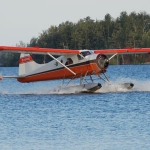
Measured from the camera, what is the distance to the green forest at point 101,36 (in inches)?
3438

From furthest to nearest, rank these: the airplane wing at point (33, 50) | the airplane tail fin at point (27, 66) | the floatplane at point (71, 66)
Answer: the airplane tail fin at point (27, 66)
the airplane wing at point (33, 50)
the floatplane at point (71, 66)

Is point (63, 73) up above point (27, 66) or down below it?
below

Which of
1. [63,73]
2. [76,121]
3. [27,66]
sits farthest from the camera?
[27,66]

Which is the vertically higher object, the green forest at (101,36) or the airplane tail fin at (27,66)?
the green forest at (101,36)

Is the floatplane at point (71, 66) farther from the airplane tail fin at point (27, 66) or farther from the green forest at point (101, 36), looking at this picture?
the green forest at point (101, 36)

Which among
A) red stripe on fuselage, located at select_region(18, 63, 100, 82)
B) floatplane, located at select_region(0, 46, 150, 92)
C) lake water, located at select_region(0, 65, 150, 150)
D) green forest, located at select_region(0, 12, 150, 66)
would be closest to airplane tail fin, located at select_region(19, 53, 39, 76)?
floatplane, located at select_region(0, 46, 150, 92)

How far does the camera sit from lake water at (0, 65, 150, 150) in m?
15.6

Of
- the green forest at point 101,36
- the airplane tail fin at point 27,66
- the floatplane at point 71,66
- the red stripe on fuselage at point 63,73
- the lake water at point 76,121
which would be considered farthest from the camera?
the green forest at point 101,36

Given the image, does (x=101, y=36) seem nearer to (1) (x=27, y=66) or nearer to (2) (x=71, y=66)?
(1) (x=27, y=66)

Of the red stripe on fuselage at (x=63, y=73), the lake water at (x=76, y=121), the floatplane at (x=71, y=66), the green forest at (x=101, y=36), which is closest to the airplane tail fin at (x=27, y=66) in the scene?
the floatplane at (x=71, y=66)

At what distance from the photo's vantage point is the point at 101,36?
295 ft

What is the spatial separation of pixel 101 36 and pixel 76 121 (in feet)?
235

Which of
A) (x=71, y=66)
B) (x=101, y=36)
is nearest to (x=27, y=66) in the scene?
(x=71, y=66)

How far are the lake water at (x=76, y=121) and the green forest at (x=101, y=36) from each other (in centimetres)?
6027
